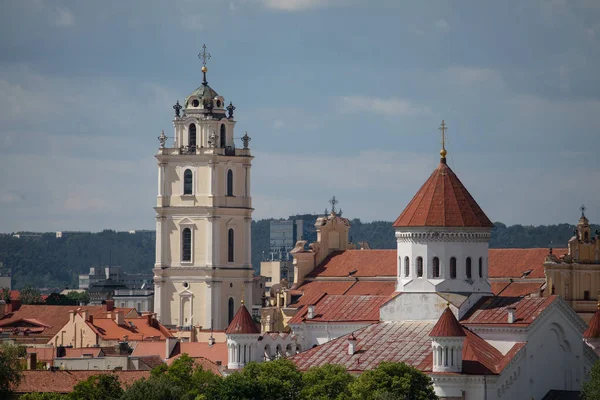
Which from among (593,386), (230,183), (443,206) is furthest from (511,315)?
(230,183)

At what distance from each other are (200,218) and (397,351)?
158 ft

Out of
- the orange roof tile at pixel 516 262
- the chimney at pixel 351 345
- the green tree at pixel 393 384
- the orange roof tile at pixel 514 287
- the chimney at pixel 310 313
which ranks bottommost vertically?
the green tree at pixel 393 384

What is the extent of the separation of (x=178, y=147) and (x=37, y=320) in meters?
21.6

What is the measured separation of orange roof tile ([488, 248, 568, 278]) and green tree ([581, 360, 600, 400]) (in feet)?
98.6

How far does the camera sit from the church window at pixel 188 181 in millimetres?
146125

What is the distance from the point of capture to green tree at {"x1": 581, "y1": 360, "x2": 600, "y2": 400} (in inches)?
3659

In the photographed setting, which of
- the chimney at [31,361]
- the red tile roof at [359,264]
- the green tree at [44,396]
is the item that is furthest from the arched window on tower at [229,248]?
the green tree at [44,396]

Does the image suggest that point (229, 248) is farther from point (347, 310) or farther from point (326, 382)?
point (326, 382)

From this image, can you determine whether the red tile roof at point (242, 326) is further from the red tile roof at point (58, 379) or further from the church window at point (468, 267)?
the church window at point (468, 267)

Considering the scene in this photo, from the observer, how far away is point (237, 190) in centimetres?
14725

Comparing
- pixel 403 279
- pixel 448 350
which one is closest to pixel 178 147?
pixel 403 279

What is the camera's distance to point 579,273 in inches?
4941

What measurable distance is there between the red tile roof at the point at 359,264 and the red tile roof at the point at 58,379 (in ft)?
89.7

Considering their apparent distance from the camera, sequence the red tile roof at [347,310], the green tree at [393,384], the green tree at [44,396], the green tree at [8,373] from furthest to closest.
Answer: the red tile roof at [347,310] → the green tree at [44,396] → the green tree at [8,373] → the green tree at [393,384]
